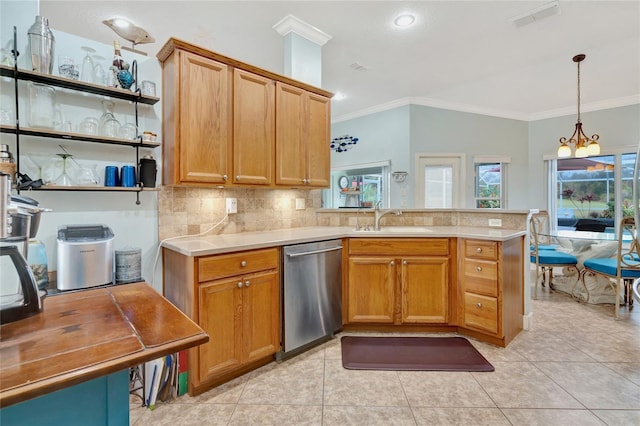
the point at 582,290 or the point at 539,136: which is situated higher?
the point at 539,136

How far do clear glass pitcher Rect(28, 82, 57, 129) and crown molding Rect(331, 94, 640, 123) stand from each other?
461 cm

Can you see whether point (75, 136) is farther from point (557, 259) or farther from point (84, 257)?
point (557, 259)

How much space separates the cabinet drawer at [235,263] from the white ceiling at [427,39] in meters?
2.11

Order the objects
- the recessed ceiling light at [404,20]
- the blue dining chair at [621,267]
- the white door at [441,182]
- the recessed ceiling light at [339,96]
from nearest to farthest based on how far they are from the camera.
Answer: the recessed ceiling light at [404,20] < the blue dining chair at [621,267] < the recessed ceiling light at [339,96] < the white door at [441,182]

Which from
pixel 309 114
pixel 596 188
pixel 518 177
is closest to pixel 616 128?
pixel 596 188

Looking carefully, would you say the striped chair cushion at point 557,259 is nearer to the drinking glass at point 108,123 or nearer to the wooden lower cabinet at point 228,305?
the wooden lower cabinet at point 228,305

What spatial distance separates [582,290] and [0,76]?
552 centimetres

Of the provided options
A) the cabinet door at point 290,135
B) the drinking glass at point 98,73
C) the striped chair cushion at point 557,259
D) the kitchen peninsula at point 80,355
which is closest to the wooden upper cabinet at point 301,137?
the cabinet door at point 290,135

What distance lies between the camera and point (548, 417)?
1.65 m

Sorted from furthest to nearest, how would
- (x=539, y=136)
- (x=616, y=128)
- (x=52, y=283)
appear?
(x=539, y=136), (x=616, y=128), (x=52, y=283)

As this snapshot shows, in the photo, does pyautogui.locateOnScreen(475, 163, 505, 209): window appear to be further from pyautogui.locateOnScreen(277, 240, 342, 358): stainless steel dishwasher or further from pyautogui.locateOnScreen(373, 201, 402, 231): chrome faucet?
pyautogui.locateOnScreen(277, 240, 342, 358): stainless steel dishwasher

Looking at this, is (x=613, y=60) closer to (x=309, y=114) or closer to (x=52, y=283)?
(x=309, y=114)

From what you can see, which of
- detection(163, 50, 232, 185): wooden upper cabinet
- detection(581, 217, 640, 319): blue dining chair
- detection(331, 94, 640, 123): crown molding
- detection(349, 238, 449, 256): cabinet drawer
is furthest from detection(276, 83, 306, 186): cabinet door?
detection(581, 217, 640, 319): blue dining chair

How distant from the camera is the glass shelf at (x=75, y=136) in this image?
159 cm
